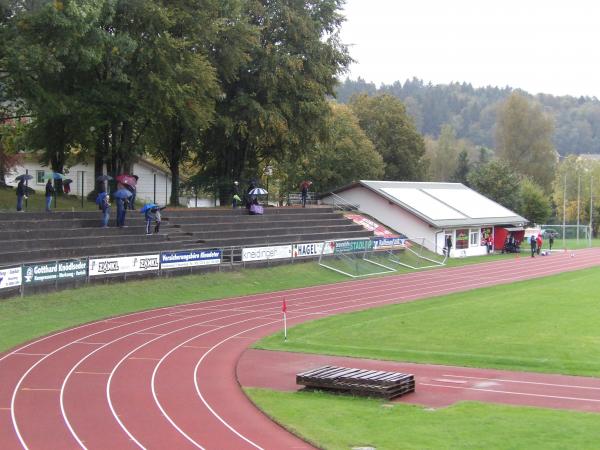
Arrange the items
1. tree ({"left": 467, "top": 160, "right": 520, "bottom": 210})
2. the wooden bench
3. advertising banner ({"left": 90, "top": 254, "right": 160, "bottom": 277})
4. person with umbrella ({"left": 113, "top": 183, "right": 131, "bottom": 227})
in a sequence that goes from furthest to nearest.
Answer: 1. tree ({"left": 467, "top": 160, "right": 520, "bottom": 210})
2. person with umbrella ({"left": 113, "top": 183, "right": 131, "bottom": 227})
3. advertising banner ({"left": 90, "top": 254, "right": 160, "bottom": 277})
4. the wooden bench

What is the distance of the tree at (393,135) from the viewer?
8412 cm

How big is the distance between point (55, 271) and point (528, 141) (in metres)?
99.2

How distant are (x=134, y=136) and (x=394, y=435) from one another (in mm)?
35975

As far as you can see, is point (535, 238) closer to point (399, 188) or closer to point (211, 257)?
point (399, 188)

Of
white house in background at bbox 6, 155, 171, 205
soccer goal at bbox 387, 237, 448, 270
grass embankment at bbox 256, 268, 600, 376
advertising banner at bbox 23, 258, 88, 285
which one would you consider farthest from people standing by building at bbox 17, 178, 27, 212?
soccer goal at bbox 387, 237, 448, 270

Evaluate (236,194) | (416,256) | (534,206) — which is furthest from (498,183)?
(236,194)

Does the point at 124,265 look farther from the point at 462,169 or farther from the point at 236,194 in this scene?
the point at 462,169

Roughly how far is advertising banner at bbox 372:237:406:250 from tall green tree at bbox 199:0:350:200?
33.8 ft

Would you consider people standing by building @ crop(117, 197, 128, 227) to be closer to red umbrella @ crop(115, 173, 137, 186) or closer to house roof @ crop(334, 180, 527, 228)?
red umbrella @ crop(115, 173, 137, 186)

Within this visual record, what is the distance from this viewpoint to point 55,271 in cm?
2920

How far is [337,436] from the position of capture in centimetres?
1360

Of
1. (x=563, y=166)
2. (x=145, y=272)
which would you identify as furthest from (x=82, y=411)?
(x=563, y=166)

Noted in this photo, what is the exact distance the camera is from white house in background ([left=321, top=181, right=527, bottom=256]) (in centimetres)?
5775

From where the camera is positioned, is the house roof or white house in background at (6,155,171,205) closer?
the house roof
